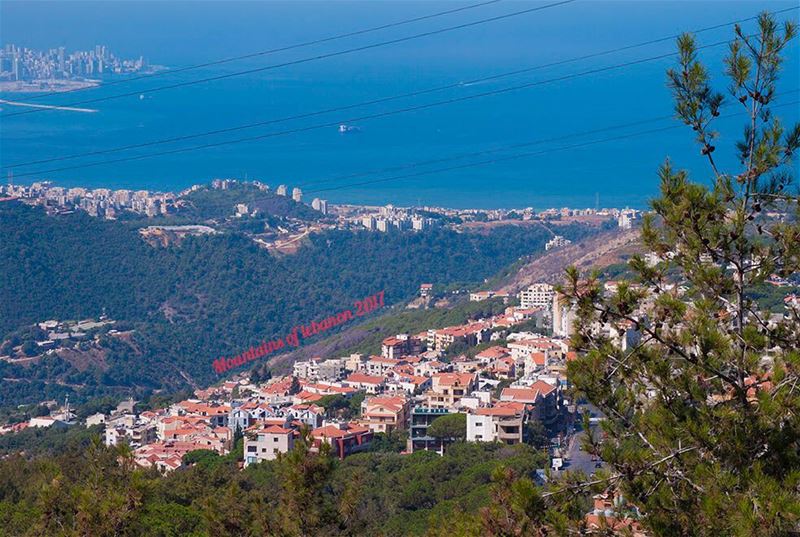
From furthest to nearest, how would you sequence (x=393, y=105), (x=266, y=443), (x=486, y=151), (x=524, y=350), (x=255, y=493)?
1. (x=393, y=105)
2. (x=486, y=151)
3. (x=524, y=350)
4. (x=266, y=443)
5. (x=255, y=493)

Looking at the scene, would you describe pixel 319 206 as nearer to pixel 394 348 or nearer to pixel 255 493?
pixel 394 348

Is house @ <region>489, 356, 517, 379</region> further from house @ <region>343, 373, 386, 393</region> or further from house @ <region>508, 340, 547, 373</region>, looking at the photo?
house @ <region>343, 373, 386, 393</region>

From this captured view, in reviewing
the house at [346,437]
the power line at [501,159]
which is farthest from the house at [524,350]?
the power line at [501,159]

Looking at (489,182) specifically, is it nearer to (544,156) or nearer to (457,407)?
(544,156)

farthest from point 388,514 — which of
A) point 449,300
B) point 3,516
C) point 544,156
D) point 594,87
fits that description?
point 594,87

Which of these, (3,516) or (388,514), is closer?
(3,516)
